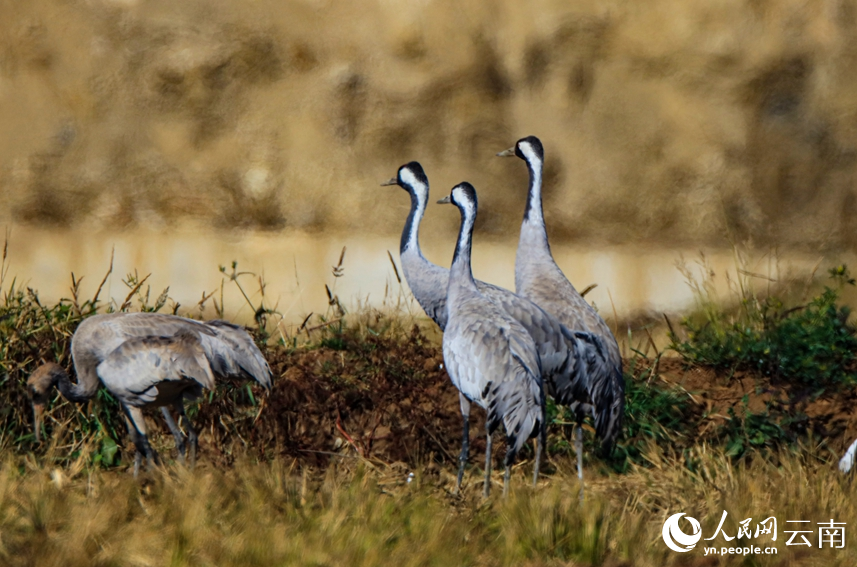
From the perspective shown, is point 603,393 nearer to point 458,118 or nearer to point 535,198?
point 535,198

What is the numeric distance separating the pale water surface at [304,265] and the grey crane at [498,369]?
3267 mm

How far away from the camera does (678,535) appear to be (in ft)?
14.1

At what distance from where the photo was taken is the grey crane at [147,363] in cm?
541

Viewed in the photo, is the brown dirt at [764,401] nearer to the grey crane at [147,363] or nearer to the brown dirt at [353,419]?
the brown dirt at [353,419]

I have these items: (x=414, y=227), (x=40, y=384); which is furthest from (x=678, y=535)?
(x=414, y=227)

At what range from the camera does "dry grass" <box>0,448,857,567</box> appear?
3898 millimetres

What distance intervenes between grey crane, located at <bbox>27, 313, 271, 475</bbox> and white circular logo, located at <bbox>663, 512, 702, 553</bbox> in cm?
210

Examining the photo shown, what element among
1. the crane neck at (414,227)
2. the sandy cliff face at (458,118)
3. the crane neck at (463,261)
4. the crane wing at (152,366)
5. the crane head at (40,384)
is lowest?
the crane head at (40,384)

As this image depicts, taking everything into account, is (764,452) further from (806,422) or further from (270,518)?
(270,518)

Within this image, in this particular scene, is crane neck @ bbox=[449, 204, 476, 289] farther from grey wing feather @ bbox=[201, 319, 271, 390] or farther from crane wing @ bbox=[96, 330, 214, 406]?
crane wing @ bbox=[96, 330, 214, 406]

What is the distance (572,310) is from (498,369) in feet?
2.96

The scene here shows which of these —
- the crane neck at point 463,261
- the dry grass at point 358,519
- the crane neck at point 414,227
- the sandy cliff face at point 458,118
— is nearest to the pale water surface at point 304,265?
the sandy cliff face at point 458,118

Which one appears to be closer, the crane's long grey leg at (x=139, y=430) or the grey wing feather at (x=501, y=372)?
the grey wing feather at (x=501, y=372)

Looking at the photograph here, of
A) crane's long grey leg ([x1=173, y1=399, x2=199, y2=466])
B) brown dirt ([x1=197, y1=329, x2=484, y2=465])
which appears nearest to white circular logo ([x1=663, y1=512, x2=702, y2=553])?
brown dirt ([x1=197, y1=329, x2=484, y2=465])
